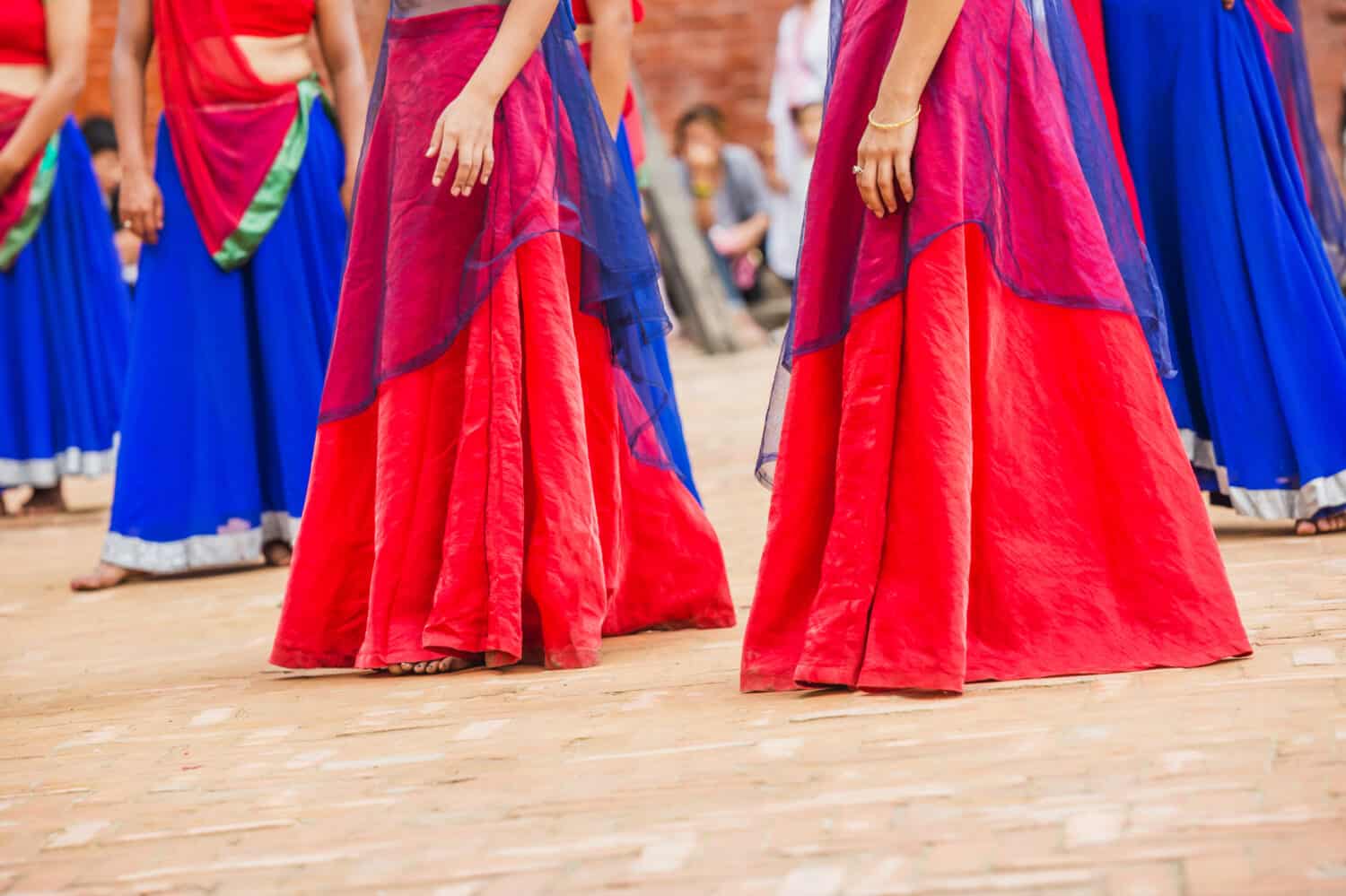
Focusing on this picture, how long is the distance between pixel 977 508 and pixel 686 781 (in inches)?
23.9

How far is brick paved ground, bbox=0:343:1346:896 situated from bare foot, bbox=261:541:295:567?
1402 millimetres

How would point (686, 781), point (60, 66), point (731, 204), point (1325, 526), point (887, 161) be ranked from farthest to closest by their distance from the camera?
point (731, 204)
point (60, 66)
point (1325, 526)
point (887, 161)
point (686, 781)

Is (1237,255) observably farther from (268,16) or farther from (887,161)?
(268,16)

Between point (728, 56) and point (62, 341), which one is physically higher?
point (728, 56)

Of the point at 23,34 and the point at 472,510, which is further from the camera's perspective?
the point at 23,34

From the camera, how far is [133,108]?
4.12 meters

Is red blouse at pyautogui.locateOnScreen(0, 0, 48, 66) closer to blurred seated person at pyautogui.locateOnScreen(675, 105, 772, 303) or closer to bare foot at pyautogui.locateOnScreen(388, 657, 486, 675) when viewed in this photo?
bare foot at pyautogui.locateOnScreen(388, 657, 486, 675)

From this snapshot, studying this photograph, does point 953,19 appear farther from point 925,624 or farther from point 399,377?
point 399,377

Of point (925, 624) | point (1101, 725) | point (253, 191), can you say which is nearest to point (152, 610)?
point (253, 191)

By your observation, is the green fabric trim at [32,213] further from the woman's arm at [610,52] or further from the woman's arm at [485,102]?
the woman's arm at [485,102]

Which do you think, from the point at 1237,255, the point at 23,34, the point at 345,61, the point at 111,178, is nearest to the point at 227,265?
the point at 345,61

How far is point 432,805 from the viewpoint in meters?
1.97

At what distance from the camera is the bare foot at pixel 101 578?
4.16m

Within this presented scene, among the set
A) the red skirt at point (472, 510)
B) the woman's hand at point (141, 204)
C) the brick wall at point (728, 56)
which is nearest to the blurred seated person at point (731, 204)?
the brick wall at point (728, 56)
